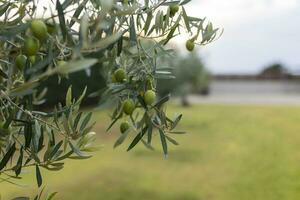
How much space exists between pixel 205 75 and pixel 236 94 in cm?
1313

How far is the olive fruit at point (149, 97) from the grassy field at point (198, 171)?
5.17m

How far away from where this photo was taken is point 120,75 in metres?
1.39

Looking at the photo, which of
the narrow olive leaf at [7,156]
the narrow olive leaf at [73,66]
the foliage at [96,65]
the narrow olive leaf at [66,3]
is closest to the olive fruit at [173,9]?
the foliage at [96,65]

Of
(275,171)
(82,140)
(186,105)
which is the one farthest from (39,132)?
(186,105)

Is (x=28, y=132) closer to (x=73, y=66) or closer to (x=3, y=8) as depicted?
(x=3, y=8)

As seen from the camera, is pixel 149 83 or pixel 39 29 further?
pixel 149 83

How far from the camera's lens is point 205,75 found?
73.5 feet

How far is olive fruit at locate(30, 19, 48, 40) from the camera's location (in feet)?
3.32

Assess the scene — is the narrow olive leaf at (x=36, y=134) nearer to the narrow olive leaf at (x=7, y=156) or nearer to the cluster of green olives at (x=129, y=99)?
the narrow olive leaf at (x=7, y=156)

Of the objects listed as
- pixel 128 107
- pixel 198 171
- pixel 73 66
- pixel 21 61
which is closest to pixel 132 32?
pixel 128 107

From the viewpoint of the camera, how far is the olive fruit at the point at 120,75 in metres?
1.39

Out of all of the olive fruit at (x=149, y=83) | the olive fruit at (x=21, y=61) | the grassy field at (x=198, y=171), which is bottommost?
the grassy field at (x=198, y=171)

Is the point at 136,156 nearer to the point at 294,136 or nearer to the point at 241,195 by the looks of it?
the point at 241,195

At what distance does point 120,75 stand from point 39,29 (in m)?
0.40
